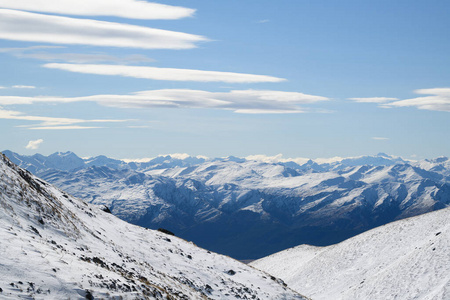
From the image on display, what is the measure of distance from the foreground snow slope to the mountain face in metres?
36.8

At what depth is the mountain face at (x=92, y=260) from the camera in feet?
69.1

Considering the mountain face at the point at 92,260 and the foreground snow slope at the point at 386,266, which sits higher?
the mountain face at the point at 92,260

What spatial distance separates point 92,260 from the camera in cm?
3000

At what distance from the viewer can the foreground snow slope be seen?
7738 cm

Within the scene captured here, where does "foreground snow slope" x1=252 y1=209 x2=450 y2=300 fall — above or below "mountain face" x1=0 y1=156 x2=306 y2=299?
below

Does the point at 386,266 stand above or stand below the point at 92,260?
below

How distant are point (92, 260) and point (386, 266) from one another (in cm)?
7689

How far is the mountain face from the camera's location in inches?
829

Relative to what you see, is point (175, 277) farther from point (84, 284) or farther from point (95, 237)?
point (84, 284)

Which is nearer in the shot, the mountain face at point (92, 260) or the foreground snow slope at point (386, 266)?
the mountain face at point (92, 260)

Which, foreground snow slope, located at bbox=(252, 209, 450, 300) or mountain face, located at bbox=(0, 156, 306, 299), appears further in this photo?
foreground snow slope, located at bbox=(252, 209, 450, 300)

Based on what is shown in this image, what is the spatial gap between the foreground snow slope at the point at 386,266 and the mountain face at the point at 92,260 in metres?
36.8

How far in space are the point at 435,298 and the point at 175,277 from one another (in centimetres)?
4718

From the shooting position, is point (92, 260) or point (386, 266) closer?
point (92, 260)
